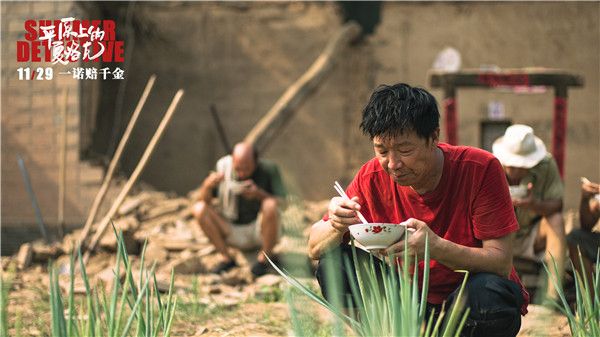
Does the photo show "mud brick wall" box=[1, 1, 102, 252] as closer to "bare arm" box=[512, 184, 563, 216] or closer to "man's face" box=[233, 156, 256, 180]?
"man's face" box=[233, 156, 256, 180]

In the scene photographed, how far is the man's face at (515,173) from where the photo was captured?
5.03 metres

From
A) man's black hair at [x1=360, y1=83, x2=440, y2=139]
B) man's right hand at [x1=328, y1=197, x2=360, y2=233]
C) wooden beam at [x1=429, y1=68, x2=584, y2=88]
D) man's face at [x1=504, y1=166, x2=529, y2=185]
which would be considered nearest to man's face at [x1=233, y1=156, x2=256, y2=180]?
wooden beam at [x1=429, y1=68, x2=584, y2=88]

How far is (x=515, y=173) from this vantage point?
16.6 feet

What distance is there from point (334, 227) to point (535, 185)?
2.43m

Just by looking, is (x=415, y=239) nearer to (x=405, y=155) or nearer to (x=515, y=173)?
(x=405, y=155)

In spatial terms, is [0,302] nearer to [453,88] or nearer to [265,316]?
[265,316]

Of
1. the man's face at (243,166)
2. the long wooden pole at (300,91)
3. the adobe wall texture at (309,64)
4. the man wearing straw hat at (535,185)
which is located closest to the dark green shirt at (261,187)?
the man's face at (243,166)

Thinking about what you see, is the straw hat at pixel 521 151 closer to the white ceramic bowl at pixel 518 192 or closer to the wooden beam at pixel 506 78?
the white ceramic bowl at pixel 518 192

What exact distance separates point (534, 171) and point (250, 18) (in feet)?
22.2

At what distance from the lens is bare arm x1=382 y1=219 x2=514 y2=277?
2.73 m

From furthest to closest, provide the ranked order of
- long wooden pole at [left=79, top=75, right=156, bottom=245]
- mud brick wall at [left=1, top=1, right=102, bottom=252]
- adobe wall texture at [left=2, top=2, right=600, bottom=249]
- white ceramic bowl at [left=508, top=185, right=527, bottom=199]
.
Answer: adobe wall texture at [left=2, top=2, right=600, bottom=249], mud brick wall at [left=1, top=1, right=102, bottom=252], long wooden pole at [left=79, top=75, right=156, bottom=245], white ceramic bowl at [left=508, top=185, right=527, bottom=199]

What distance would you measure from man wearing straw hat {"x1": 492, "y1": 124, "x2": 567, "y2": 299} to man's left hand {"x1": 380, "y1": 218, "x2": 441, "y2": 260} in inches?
90.2

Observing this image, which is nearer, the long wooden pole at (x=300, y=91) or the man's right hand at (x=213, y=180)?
the man's right hand at (x=213, y=180)

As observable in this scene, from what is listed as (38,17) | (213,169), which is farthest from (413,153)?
(213,169)
